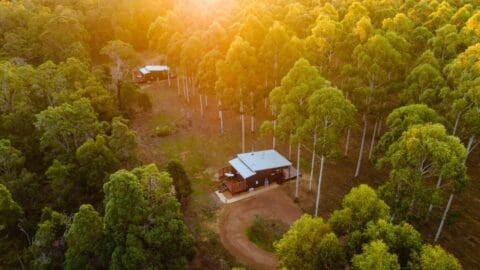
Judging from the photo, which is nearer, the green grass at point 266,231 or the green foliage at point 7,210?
the green foliage at point 7,210

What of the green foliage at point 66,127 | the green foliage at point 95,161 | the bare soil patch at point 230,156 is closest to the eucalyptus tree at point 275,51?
the bare soil patch at point 230,156

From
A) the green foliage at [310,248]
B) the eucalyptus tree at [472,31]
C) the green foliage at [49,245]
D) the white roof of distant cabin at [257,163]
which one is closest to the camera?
the green foliage at [310,248]

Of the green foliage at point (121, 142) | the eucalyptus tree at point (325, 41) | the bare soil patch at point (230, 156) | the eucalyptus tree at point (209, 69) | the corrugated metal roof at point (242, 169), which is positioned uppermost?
the eucalyptus tree at point (325, 41)

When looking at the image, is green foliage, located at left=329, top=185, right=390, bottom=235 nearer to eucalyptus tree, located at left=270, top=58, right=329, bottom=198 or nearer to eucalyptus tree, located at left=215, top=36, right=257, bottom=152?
eucalyptus tree, located at left=270, top=58, right=329, bottom=198

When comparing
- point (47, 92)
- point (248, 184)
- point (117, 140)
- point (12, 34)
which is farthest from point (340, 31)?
point (12, 34)

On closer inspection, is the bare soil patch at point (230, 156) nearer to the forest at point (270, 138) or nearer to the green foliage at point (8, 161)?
the forest at point (270, 138)

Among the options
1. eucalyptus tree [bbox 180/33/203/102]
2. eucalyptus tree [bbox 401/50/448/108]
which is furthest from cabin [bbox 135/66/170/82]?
eucalyptus tree [bbox 401/50/448/108]

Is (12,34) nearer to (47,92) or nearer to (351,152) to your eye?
(47,92)
